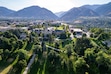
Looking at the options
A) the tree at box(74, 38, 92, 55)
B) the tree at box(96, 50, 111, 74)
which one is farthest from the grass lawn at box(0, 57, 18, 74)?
the tree at box(96, 50, 111, 74)

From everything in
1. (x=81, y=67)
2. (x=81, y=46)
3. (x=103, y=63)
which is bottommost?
(x=81, y=67)

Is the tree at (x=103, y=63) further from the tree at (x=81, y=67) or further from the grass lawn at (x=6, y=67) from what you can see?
the grass lawn at (x=6, y=67)

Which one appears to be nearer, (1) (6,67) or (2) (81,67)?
(2) (81,67)

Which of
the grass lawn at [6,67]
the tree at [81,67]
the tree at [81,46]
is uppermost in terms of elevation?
the tree at [81,46]

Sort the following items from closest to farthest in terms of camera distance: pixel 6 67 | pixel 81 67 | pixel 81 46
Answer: pixel 81 67
pixel 6 67
pixel 81 46

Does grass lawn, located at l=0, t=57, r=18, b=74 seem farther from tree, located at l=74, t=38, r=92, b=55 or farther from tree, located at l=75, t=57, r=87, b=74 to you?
tree, located at l=74, t=38, r=92, b=55

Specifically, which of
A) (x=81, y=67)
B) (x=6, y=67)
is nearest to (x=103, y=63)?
(x=81, y=67)

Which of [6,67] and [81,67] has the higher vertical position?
[81,67]

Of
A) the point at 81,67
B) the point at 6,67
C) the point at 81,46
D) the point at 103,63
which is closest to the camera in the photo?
the point at 81,67

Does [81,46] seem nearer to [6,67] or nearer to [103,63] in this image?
[103,63]

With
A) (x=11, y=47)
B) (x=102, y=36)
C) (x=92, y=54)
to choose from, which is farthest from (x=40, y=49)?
Answer: (x=102, y=36)

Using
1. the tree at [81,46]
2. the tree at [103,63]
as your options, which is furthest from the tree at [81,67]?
the tree at [81,46]
